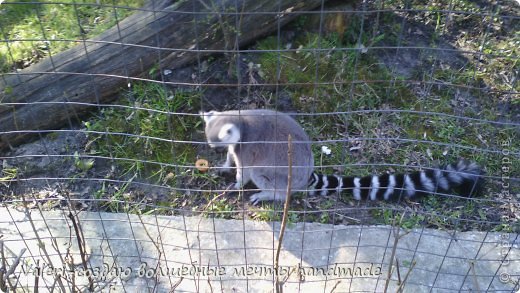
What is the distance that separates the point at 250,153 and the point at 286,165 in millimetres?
315

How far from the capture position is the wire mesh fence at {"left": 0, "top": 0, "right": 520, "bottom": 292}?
119 inches

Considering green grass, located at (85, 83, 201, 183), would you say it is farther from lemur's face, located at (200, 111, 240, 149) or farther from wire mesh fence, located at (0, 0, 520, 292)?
lemur's face, located at (200, 111, 240, 149)

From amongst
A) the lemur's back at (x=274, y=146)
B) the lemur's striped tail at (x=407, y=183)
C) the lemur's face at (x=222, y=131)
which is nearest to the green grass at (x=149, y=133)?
the lemur's face at (x=222, y=131)

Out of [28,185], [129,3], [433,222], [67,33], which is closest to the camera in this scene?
[433,222]

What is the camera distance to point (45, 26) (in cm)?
482

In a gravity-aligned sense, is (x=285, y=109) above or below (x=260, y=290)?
above

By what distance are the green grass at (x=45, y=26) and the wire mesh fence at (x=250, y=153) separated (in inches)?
0.9

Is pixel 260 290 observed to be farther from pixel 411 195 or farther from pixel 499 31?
pixel 499 31

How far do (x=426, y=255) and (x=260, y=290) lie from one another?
1116 millimetres

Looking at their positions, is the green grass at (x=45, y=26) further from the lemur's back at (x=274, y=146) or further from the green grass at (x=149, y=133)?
the lemur's back at (x=274, y=146)

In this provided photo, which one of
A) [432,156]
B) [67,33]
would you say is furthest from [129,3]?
[432,156]

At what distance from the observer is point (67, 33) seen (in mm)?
4699

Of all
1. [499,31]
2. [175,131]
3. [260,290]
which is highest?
[499,31]

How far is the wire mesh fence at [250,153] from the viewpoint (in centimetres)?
301
